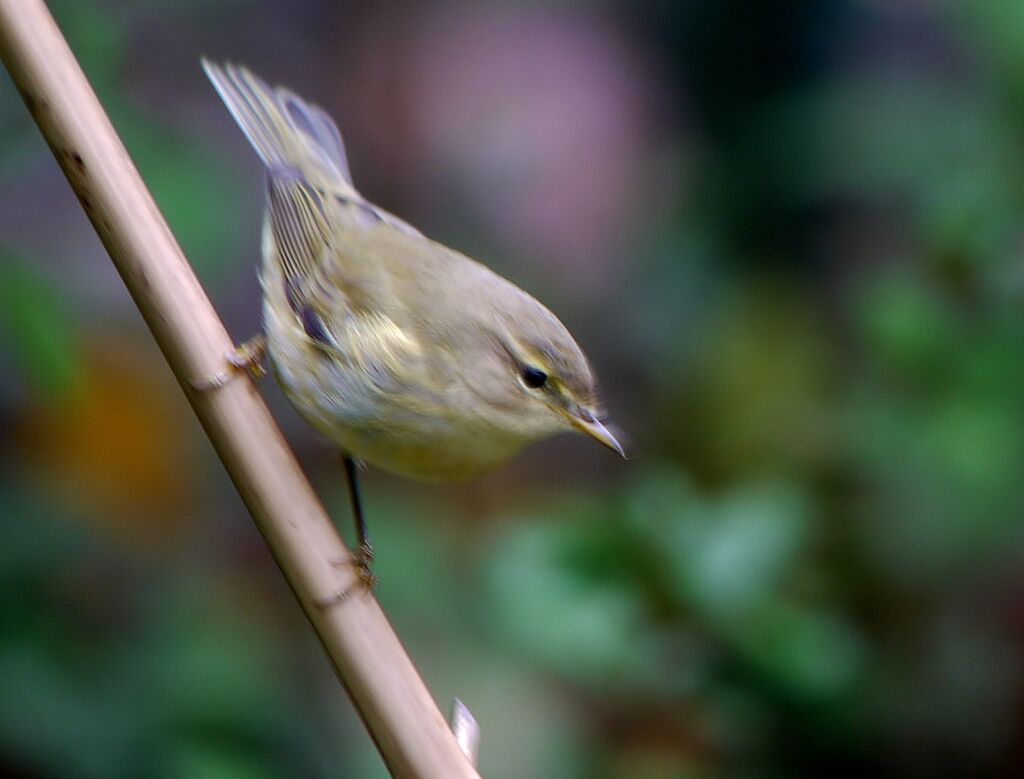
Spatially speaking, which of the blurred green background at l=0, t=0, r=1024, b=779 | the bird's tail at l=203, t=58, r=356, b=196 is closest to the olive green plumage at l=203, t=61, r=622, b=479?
the bird's tail at l=203, t=58, r=356, b=196

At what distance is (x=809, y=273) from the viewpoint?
4.10 metres

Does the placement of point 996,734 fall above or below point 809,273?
below

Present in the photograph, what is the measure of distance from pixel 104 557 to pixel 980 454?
6.02 feet

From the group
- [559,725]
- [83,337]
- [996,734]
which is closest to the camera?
[559,725]

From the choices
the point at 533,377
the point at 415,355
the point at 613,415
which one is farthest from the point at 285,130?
the point at 613,415

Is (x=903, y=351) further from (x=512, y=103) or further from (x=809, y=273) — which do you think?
(x=512, y=103)

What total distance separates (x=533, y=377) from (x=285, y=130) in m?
0.88

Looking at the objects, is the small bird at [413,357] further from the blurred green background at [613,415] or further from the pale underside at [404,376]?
the blurred green background at [613,415]

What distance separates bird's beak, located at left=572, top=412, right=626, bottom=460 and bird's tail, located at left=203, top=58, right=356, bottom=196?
2.59 feet

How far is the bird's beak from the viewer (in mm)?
1977

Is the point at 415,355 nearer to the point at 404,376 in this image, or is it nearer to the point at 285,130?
the point at 404,376

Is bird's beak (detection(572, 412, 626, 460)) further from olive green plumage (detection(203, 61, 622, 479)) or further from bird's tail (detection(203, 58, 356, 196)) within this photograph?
bird's tail (detection(203, 58, 356, 196))

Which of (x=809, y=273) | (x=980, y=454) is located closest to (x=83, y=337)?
(x=980, y=454)

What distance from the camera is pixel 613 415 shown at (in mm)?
3922
